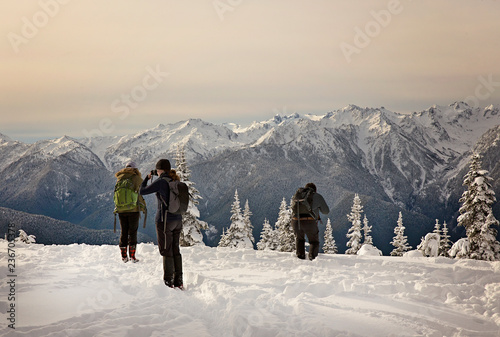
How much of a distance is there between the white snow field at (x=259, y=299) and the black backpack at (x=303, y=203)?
5.54 ft

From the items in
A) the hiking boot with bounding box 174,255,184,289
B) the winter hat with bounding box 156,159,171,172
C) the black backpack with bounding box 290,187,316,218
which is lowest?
the hiking boot with bounding box 174,255,184,289

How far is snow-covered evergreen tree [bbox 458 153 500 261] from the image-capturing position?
2558 centimetres

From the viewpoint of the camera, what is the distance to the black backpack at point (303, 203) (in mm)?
11470

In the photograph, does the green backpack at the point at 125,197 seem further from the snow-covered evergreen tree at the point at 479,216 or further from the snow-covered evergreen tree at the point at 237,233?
the snow-covered evergreen tree at the point at 237,233

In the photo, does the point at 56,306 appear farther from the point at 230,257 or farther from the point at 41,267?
Answer: the point at 230,257

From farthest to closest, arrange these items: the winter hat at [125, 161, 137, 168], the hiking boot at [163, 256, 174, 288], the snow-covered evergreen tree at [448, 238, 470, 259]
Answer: the snow-covered evergreen tree at [448, 238, 470, 259], the winter hat at [125, 161, 137, 168], the hiking boot at [163, 256, 174, 288]

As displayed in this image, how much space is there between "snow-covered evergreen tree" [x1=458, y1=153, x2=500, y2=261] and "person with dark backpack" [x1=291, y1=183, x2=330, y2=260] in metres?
19.4

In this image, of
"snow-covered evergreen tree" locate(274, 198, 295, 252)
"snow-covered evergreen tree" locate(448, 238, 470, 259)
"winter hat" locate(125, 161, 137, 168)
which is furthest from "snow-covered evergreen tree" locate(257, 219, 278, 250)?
"winter hat" locate(125, 161, 137, 168)

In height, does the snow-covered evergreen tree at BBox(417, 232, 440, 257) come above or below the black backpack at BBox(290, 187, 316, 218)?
below

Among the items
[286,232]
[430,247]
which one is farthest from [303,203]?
[286,232]

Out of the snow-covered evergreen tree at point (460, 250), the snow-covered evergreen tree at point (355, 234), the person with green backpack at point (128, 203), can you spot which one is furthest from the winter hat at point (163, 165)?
the snow-covered evergreen tree at point (355, 234)

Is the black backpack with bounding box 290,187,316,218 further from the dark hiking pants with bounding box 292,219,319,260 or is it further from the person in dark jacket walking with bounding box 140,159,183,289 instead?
the person in dark jacket walking with bounding box 140,159,183,289

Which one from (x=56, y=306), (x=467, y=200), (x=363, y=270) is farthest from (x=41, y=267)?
(x=467, y=200)

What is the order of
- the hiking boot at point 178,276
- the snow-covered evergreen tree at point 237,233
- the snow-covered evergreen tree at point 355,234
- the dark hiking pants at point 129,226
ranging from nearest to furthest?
the hiking boot at point 178,276, the dark hiking pants at point 129,226, the snow-covered evergreen tree at point 237,233, the snow-covered evergreen tree at point 355,234
